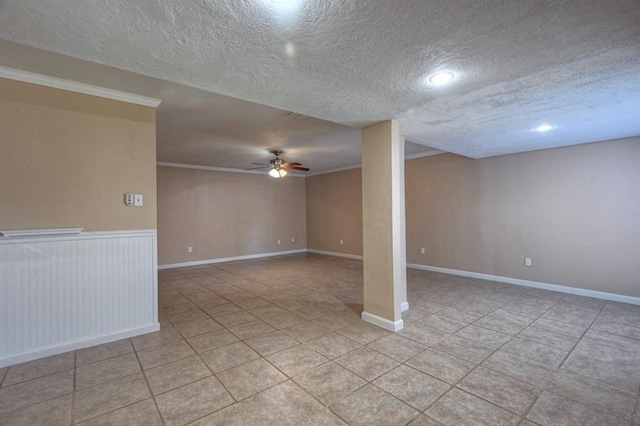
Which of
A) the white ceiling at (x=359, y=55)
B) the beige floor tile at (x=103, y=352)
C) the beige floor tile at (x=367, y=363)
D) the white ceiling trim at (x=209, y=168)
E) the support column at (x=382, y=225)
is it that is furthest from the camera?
the white ceiling trim at (x=209, y=168)

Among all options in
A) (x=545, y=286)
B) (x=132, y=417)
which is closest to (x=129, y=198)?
(x=132, y=417)

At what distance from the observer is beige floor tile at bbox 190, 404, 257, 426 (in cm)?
175

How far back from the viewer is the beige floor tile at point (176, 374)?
2162 mm

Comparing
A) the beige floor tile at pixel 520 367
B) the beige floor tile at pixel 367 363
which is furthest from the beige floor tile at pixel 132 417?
the beige floor tile at pixel 520 367

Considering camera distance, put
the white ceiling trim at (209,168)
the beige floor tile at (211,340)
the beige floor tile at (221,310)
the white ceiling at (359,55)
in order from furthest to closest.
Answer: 1. the white ceiling trim at (209,168)
2. the beige floor tile at (221,310)
3. the beige floor tile at (211,340)
4. the white ceiling at (359,55)

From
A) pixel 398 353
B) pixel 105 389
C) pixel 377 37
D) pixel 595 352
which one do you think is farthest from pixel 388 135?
pixel 105 389

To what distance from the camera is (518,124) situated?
11.0 feet

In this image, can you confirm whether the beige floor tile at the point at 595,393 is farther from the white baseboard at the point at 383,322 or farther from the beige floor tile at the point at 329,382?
the beige floor tile at the point at 329,382

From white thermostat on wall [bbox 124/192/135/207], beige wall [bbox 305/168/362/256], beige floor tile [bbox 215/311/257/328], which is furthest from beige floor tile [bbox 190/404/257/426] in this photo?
beige wall [bbox 305/168/362/256]

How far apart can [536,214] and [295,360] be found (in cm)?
471

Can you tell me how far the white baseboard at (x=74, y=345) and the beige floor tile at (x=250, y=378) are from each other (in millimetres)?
1360

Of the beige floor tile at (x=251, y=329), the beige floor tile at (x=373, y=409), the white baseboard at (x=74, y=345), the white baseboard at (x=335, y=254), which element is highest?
the white baseboard at (x=335, y=254)

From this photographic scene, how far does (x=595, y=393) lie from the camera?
206 cm

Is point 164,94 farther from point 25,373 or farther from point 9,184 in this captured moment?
point 25,373
